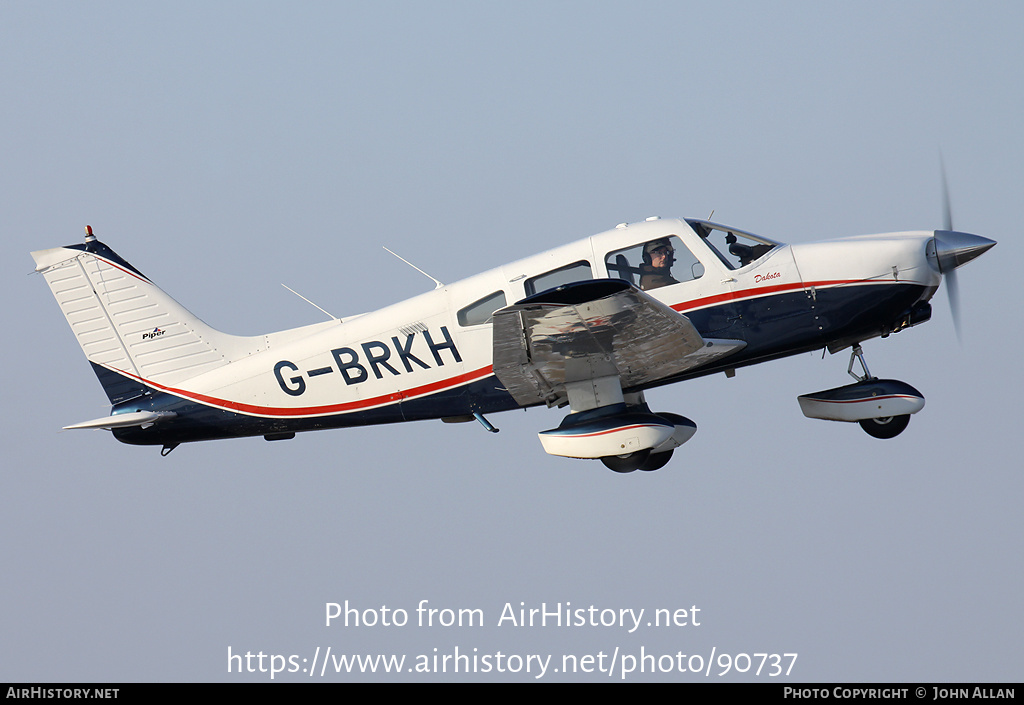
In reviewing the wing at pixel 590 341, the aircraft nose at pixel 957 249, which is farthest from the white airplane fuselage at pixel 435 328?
the wing at pixel 590 341

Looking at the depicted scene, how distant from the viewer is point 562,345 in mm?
9750

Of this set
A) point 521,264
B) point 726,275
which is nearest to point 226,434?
point 521,264

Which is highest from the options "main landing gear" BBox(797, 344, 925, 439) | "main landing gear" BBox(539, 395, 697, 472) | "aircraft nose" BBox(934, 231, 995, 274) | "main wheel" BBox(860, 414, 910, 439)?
"aircraft nose" BBox(934, 231, 995, 274)

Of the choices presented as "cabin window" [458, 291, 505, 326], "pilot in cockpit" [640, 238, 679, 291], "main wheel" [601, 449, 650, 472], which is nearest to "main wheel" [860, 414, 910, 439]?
"main wheel" [601, 449, 650, 472]

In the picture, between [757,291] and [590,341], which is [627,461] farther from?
[757,291]

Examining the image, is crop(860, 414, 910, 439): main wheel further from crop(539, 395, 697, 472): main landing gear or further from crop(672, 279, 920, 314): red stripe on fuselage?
crop(539, 395, 697, 472): main landing gear

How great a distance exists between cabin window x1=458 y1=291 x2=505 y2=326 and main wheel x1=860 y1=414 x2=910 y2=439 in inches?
163

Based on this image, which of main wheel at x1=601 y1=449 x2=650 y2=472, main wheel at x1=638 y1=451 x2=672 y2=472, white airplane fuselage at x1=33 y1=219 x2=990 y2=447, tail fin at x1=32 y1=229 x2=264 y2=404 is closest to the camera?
white airplane fuselage at x1=33 y1=219 x2=990 y2=447

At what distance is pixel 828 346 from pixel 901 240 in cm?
133

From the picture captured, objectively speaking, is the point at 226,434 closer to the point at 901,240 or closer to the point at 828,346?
the point at 828,346

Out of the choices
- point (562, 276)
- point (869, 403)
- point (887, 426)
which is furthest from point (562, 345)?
point (887, 426)

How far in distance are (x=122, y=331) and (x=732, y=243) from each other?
270 inches

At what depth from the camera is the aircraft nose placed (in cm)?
1041

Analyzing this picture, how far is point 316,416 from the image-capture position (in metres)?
11.0
